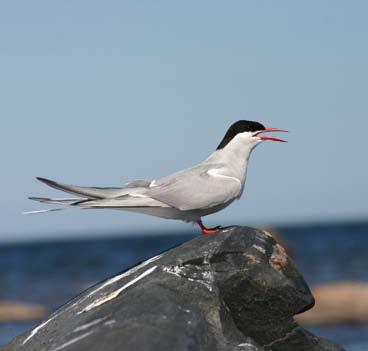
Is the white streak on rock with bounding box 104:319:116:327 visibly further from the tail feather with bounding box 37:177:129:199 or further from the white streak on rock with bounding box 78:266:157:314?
the tail feather with bounding box 37:177:129:199

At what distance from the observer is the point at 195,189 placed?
8.08 metres

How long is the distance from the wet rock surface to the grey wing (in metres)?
0.44

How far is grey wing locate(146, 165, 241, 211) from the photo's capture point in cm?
805

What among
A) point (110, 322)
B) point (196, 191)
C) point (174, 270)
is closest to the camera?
point (110, 322)

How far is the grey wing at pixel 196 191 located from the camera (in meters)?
8.05

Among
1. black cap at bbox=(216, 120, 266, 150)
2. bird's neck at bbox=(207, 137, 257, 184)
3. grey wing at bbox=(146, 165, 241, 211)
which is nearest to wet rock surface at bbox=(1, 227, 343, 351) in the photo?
grey wing at bbox=(146, 165, 241, 211)

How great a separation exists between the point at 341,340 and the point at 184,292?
9.68m

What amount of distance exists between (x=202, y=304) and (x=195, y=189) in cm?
142

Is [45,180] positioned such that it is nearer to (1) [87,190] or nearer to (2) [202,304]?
(1) [87,190]

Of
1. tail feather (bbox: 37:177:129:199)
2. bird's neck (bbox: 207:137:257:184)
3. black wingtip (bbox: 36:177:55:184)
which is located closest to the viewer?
black wingtip (bbox: 36:177:55:184)

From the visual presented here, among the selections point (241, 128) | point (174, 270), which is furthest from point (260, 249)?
point (241, 128)

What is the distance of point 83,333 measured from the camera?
21.7 feet

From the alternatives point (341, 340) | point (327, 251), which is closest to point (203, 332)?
point (341, 340)

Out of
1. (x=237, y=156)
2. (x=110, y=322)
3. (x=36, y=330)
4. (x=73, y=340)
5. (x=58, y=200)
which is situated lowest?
(x=36, y=330)
